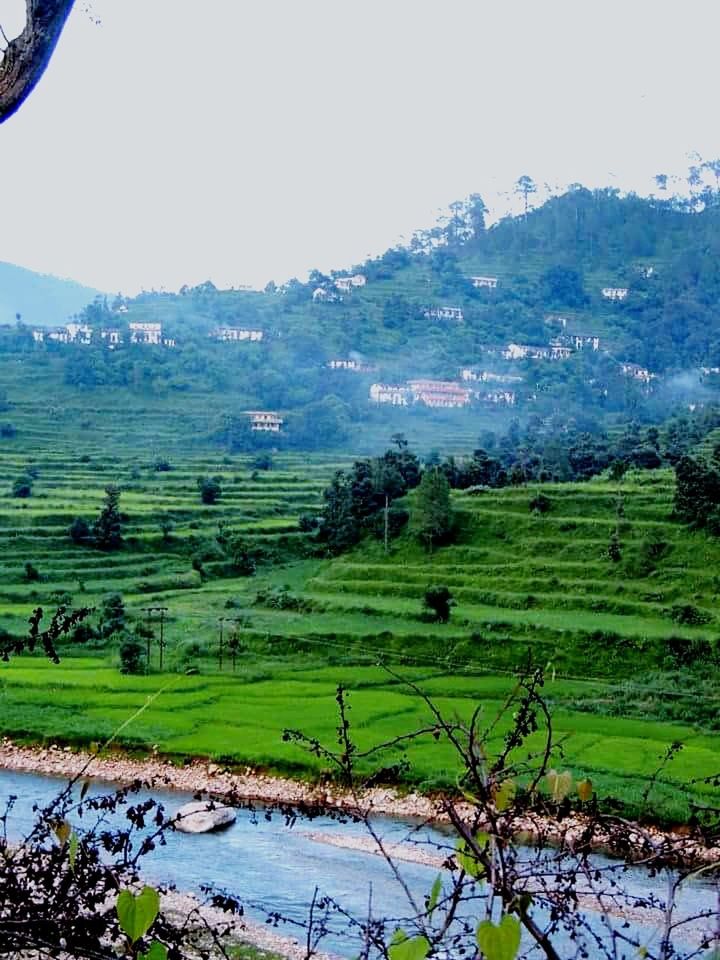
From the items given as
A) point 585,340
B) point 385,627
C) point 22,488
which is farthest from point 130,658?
point 585,340

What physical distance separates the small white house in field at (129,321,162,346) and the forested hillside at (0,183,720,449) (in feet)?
1.34

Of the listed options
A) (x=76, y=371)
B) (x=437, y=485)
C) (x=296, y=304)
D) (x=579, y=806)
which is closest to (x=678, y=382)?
(x=296, y=304)

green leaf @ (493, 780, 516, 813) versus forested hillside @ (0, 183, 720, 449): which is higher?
forested hillside @ (0, 183, 720, 449)

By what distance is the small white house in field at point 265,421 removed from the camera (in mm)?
55594

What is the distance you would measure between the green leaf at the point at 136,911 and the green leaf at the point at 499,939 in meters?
0.47

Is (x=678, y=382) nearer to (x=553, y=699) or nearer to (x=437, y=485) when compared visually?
(x=437, y=485)

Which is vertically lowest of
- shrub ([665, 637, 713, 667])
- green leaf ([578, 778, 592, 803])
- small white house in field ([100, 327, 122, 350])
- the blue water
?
the blue water

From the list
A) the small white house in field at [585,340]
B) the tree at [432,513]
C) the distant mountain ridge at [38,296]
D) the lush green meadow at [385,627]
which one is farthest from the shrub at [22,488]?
the distant mountain ridge at [38,296]

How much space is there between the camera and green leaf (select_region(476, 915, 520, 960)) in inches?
55.1

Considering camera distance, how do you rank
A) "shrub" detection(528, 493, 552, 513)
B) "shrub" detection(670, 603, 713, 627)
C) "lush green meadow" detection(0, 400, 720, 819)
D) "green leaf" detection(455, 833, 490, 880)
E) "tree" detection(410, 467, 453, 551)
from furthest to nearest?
"shrub" detection(528, 493, 552, 513)
"tree" detection(410, 467, 453, 551)
"shrub" detection(670, 603, 713, 627)
"lush green meadow" detection(0, 400, 720, 819)
"green leaf" detection(455, 833, 490, 880)

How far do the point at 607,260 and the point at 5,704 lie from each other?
73.4m

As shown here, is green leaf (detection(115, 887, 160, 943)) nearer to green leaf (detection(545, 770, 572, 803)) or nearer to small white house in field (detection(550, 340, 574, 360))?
green leaf (detection(545, 770, 572, 803))

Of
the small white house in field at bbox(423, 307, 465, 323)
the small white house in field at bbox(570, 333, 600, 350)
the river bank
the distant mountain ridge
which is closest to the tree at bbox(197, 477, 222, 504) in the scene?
the river bank

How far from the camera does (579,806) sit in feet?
7.02
